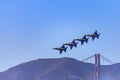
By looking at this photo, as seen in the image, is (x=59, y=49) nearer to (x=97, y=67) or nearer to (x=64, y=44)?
(x=64, y=44)

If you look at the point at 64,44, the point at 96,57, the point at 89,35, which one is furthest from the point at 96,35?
the point at 96,57

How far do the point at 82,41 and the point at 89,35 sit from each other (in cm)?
236

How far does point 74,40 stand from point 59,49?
6.06 m

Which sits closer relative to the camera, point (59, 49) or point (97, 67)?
point (59, 49)

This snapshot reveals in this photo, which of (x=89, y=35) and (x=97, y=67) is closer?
(x=89, y=35)

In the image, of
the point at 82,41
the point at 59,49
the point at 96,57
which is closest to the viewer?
the point at 59,49

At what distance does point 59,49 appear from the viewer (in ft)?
253

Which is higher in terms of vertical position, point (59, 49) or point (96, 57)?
point (59, 49)

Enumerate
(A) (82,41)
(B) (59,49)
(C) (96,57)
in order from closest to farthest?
(B) (59,49) → (A) (82,41) → (C) (96,57)

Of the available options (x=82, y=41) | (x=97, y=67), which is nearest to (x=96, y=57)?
(x=97, y=67)

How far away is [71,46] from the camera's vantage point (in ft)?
265

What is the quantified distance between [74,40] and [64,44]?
4.47 metres

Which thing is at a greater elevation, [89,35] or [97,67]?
[89,35]

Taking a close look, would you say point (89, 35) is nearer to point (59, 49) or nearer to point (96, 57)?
point (59, 49)
